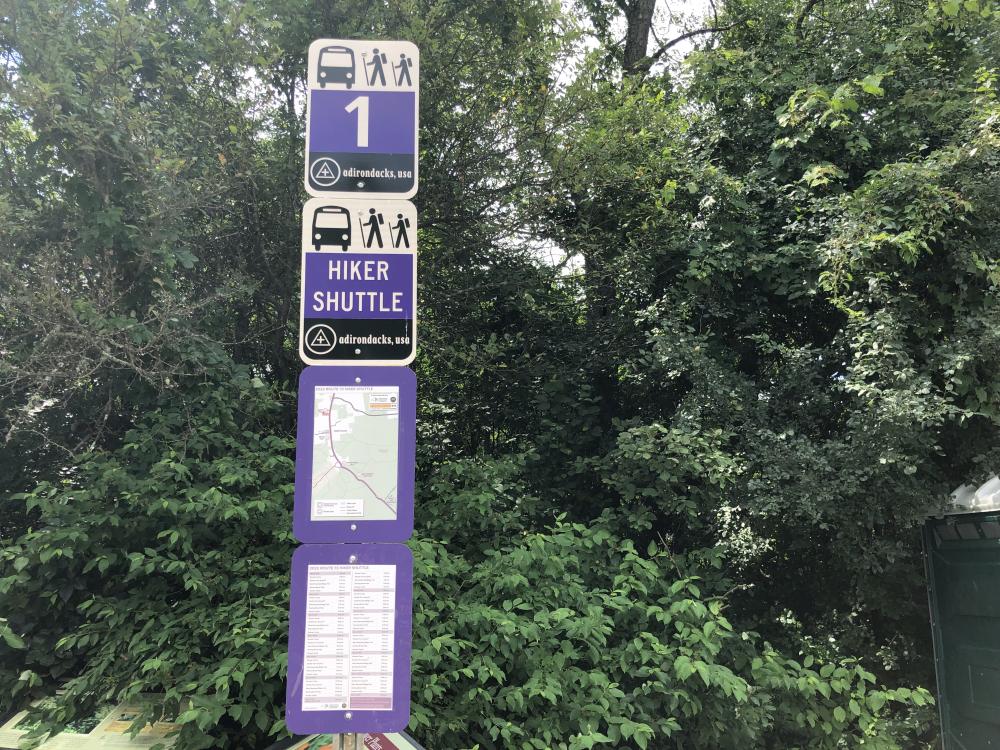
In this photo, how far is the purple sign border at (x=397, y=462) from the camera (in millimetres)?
1904

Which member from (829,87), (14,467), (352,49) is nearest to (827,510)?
(829,87)

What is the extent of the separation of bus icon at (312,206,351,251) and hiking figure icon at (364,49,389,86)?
443mm

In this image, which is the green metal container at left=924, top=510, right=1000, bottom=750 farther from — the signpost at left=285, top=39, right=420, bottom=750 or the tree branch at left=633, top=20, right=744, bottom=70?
the tree branch at left=633, top=20, right=744, bottom=70

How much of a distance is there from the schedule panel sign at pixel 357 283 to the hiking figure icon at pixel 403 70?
0.41 meters

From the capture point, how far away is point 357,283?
2.03 metres

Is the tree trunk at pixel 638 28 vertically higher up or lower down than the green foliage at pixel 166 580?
higher up

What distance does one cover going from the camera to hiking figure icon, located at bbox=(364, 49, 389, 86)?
2.13 metres

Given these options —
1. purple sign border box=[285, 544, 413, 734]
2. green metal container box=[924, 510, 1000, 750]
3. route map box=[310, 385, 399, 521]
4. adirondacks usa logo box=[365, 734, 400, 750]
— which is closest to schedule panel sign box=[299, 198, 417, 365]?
route map box=[310, 385, 399, 521]

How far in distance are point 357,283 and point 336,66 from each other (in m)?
0.70

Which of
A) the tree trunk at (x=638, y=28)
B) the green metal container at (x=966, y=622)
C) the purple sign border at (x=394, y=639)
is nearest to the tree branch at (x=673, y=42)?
the tree trunk at (x=638, y=28)

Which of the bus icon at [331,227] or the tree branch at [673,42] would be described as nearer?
the bus icon at [331,227]

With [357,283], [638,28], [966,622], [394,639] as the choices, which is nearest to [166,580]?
[394,639]

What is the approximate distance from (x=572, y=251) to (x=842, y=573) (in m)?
3.61

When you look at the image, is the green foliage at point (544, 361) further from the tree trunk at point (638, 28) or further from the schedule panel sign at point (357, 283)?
the schedule panel sign at point (357, 283)
